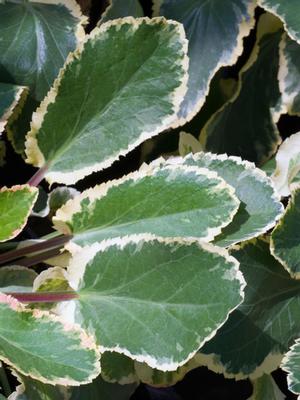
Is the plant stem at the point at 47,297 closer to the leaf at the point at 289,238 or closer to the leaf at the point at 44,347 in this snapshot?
the leaf at the point at 44,347

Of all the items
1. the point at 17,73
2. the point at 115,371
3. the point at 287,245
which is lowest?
the point at 115,371

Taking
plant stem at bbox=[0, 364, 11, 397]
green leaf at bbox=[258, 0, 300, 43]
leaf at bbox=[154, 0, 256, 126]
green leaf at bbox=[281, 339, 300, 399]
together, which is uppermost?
green leaf at bbox=[258, 0, 300, 43]

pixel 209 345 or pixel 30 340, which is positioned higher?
pixel 30 340

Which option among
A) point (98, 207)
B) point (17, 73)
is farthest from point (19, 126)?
point (98, 207)

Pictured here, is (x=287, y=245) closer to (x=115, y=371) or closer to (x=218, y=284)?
(x=218, y=284)

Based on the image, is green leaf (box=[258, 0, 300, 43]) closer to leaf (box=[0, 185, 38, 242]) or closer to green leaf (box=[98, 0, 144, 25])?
green leaf (box=[98, 0, 144, 25])

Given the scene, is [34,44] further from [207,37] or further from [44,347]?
[44,347]

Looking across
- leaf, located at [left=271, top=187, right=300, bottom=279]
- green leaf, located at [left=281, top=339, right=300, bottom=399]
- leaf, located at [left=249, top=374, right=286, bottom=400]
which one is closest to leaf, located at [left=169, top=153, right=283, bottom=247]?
leaf, located at [left=271, top=187, right=300, bottom=279]
